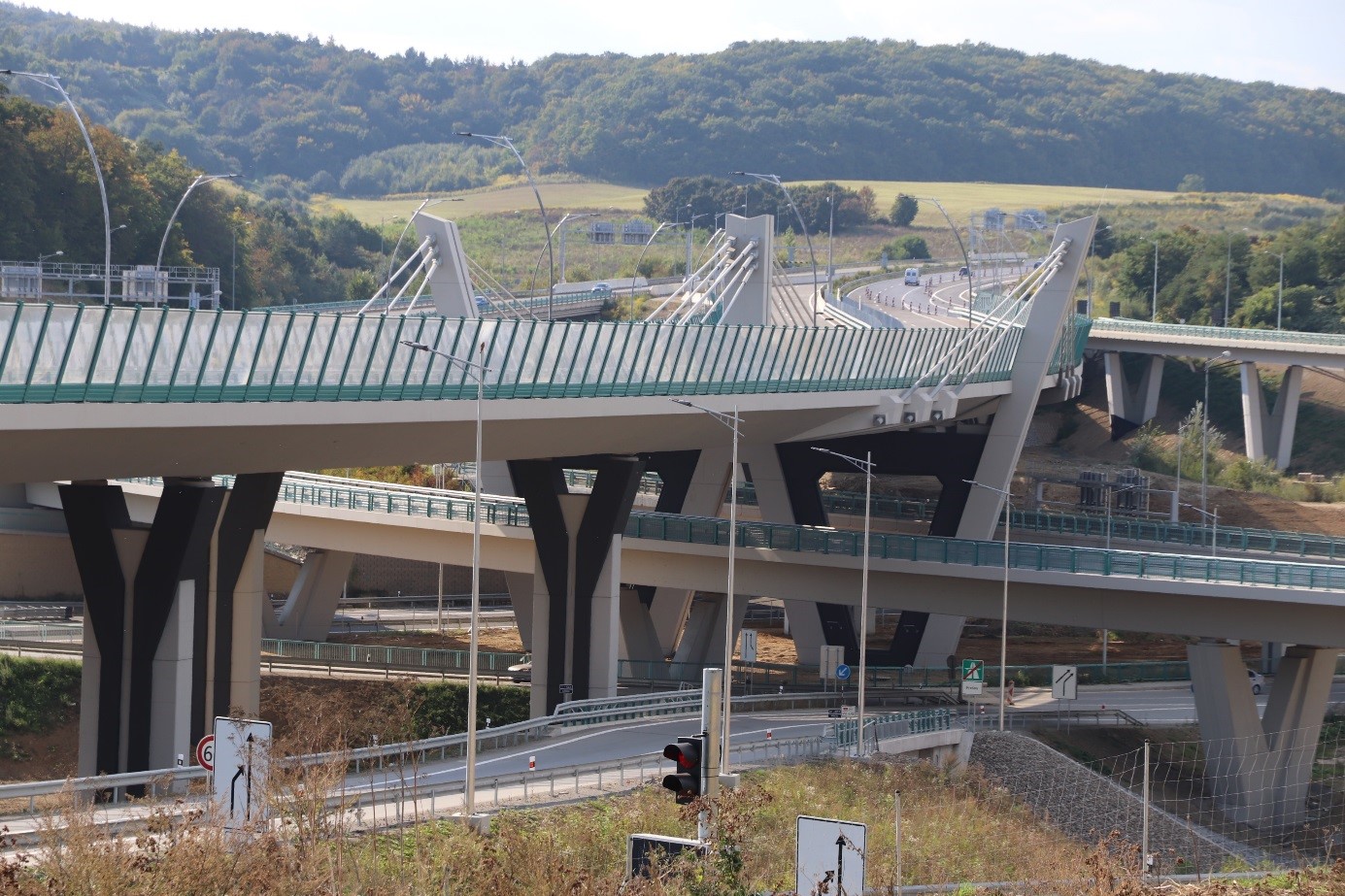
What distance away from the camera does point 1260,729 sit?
52.9 meters

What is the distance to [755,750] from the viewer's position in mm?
39406

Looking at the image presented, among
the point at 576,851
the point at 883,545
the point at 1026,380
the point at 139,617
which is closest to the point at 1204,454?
the point at 1026,380

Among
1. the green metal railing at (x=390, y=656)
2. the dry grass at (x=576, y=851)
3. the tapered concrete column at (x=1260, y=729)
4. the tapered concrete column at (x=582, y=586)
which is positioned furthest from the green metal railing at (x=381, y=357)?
the green metal railing at (x=390, y=656)

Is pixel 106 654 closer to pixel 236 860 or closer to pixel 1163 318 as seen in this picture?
pixel 236 860

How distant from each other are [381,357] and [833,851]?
72.8ft

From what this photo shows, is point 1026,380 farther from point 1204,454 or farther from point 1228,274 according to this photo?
point 1228,274

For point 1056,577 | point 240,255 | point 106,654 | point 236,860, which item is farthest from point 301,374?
point 240,255

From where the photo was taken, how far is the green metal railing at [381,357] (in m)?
29.6

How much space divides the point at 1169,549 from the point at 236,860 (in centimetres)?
5513

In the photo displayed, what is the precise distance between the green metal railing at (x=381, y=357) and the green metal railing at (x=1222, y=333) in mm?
52564

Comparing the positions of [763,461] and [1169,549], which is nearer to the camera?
[763,461]

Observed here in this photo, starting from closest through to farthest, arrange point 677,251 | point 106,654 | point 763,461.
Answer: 1. point 106,654
2. point 763,461
3. point 677,251

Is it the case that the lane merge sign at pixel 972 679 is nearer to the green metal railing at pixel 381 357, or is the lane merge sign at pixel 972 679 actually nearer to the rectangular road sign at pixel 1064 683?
the rectangular road sign at pixel 1064 683

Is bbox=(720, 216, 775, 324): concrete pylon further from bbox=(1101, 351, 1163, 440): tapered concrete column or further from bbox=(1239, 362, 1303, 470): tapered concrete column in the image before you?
bbox=(1101, 351, 1163, 440): tapered concrete column
